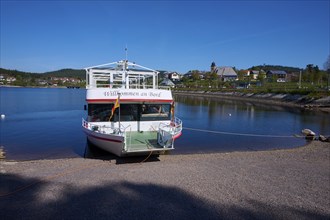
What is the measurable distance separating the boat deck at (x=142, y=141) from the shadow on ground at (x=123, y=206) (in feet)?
11.4

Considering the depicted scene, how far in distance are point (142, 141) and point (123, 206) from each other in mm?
5999

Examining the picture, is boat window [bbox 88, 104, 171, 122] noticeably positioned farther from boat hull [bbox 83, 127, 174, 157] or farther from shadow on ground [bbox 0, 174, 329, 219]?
shadow on ground [bbox 0, 174, 329, 219]

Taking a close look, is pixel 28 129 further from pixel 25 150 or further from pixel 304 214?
pixel 304 214

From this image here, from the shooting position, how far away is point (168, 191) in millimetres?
7559

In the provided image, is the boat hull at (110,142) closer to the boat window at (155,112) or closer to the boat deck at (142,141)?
the boat deck at (142,141)

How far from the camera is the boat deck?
11.4 metres

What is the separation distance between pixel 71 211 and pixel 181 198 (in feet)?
9.52

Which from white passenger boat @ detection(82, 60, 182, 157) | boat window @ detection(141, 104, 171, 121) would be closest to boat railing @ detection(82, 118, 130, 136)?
white passenger boat @ detection(82, 60, 182, 157)

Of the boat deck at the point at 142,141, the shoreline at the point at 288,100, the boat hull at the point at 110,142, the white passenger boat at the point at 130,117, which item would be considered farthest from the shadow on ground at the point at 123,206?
the shoreline at the point at 288,100

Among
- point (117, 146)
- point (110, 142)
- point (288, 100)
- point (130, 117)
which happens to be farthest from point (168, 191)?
point (288, 100)

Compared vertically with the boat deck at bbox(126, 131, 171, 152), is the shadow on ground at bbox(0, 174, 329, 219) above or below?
below

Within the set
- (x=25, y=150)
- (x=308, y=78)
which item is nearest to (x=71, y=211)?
(x=25, y=150)

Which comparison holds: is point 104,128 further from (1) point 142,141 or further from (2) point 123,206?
(2) point 123,206

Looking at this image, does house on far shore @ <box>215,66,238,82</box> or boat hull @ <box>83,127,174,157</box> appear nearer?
boat hull @ <box>83,127,174,157</box>
